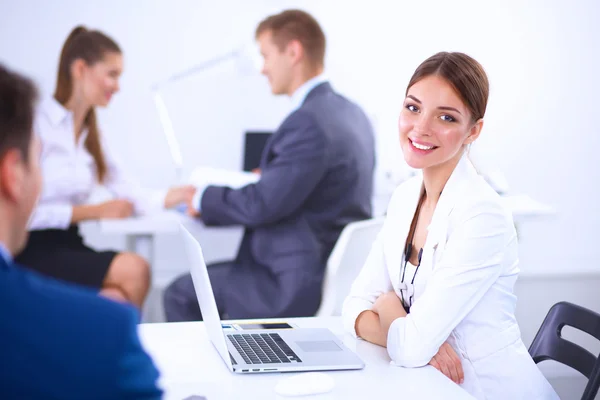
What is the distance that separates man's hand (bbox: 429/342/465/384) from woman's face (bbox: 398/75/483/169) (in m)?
0.41

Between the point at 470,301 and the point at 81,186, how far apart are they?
176 centimetres

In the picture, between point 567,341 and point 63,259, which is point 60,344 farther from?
point 63,259

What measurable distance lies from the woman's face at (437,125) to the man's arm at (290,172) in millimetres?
821

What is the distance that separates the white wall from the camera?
3.93 m

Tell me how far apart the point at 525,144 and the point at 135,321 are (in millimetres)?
3813

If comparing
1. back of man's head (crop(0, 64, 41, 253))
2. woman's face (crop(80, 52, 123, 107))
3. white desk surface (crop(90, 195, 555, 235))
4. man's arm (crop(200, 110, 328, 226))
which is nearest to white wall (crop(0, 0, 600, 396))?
woman's face (crop(80, 52, 123, 107))

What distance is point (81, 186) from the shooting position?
281 cm

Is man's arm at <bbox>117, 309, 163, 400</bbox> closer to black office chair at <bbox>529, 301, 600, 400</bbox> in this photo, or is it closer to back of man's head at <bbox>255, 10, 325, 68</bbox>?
black office chair at <bbox>529, 301, 600, 400</bbox>

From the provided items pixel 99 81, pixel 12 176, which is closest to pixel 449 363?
pixel 12 176

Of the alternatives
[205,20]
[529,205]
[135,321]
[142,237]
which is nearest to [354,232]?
[142,237]

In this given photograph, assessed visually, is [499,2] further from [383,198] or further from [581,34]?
[383,198]

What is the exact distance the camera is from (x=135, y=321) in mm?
794

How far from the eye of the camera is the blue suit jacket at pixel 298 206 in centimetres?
250

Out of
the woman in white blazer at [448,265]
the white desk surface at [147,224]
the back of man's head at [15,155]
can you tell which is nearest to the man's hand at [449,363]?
the woman in white blazer at [448,265]
